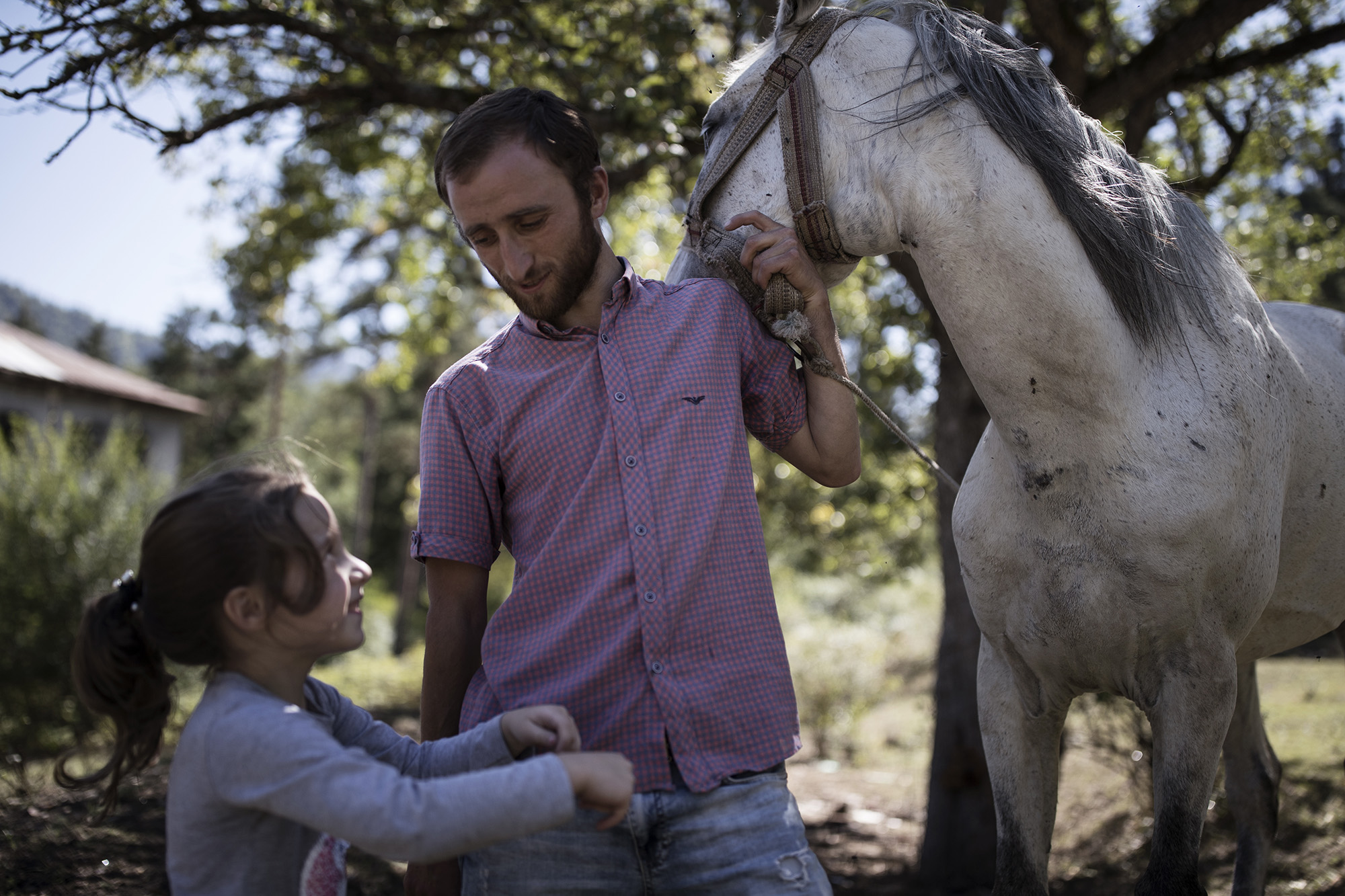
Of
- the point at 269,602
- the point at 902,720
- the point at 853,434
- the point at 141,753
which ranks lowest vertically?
the point at 902,720

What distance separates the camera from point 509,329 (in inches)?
73.5

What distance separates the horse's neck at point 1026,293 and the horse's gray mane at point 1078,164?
4 cm

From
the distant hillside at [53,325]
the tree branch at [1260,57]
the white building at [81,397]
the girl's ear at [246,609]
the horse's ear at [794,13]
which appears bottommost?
the girl's ear at [246,609]

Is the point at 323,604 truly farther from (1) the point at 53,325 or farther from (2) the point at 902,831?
(1) the point at 53,325

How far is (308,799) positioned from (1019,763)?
168 cm

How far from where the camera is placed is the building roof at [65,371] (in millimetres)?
16953

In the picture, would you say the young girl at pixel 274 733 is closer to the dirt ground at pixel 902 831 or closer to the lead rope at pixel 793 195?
the lead rope at pixel 793 195

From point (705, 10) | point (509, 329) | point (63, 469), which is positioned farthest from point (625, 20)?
point (63, 469)

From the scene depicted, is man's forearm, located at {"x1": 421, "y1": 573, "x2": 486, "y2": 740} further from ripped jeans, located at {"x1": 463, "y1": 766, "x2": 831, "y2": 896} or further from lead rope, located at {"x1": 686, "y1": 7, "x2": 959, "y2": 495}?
lead rope, located at {"x1": 686, "y1": 7, "x2": 959, "y2": 495}

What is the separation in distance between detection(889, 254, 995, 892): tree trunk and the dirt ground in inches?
10.9

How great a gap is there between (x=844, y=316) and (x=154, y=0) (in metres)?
5.49

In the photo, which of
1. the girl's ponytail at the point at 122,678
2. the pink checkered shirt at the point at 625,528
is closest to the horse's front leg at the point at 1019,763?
the pink checkered shirt at the point at 625,528

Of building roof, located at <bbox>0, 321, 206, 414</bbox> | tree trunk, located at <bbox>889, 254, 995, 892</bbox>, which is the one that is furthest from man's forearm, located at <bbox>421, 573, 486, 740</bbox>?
building roof, located at <bbox>0, 321, 206, 414</bbox>

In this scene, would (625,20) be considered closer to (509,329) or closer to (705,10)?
(705,10)
